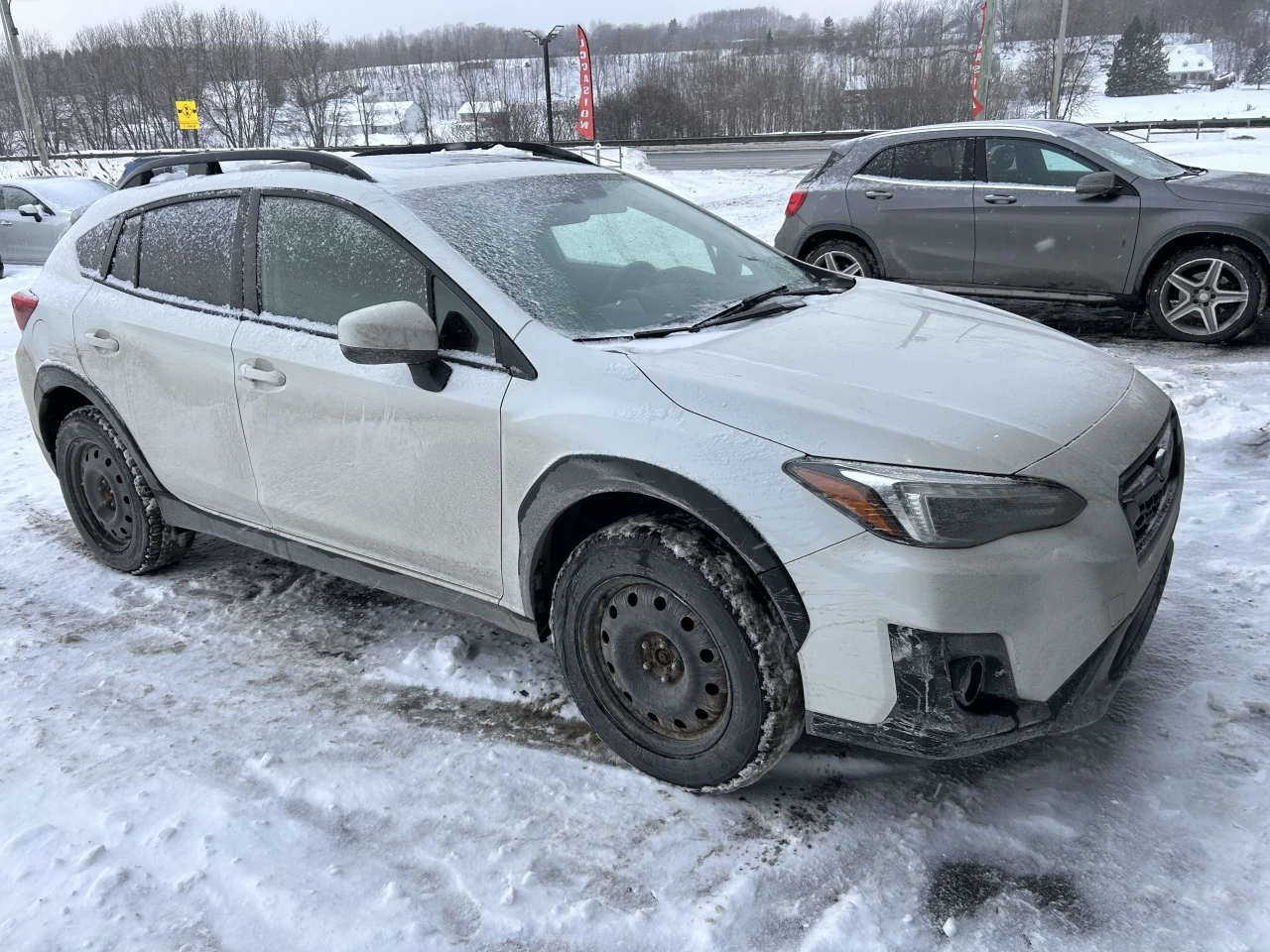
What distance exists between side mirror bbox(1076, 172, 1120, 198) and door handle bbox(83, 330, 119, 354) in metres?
6.35

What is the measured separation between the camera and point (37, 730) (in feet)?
10.1

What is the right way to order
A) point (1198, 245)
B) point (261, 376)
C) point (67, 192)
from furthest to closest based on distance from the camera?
point (67, 192) < point (1198, 245) < point (261, 376)

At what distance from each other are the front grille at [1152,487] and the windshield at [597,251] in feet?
4.40

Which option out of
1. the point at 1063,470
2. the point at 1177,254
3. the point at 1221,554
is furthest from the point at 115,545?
the point at 1177,254

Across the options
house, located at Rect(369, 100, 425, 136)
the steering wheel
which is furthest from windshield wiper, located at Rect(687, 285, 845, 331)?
house, located at Rect(369, 100, 425, 136)

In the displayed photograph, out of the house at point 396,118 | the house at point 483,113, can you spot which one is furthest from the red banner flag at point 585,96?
the house at point 396,118

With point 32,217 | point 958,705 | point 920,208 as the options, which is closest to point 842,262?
point 920,208

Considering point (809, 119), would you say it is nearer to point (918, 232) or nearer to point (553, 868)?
point (918, 232)

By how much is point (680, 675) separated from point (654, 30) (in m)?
150

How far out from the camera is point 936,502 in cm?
216

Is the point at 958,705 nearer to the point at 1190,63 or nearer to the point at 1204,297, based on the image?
the point at 1204,297

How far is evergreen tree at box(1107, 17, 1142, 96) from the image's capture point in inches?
3216

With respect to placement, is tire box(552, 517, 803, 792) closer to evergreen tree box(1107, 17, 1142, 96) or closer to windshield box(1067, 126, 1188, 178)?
windshield box(1067, 126, 1188, 178)

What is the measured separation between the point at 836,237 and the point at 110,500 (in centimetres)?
610
